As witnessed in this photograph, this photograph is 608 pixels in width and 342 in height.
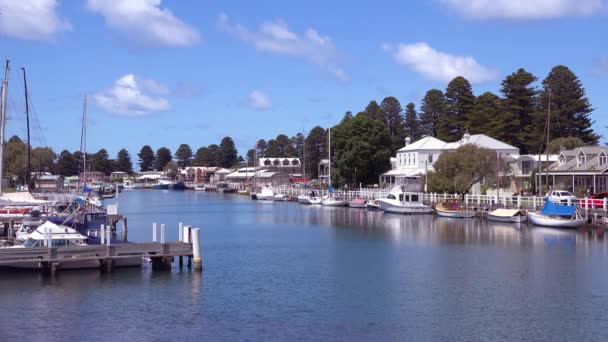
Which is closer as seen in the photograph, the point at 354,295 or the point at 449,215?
the point at 354,295

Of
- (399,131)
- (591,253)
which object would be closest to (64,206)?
(591,253)

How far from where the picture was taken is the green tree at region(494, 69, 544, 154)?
117m

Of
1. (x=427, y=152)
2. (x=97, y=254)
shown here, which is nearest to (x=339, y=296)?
(x=97, y=254)

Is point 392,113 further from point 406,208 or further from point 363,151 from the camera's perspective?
point 406,208

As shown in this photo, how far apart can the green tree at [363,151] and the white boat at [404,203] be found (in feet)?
84.6

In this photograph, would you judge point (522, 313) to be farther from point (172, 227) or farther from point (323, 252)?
point (172, 227)

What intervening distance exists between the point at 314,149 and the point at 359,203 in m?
92.4

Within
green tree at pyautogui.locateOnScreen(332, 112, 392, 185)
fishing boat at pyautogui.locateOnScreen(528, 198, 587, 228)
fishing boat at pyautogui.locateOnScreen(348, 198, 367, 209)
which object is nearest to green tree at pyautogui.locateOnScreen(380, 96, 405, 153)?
green tree at pyautogui.locateOnScreen(332, 112, 392, 185)

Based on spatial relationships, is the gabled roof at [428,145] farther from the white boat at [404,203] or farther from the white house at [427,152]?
the white boat at [404,203]

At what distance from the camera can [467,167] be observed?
84.4m

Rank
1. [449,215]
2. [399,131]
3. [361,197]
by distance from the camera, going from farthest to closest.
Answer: [399,131] → [361,197] → [449,215]

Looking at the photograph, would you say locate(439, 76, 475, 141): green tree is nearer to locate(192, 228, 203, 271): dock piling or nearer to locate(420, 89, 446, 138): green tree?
locate(420, 89, 446, 138): green tree

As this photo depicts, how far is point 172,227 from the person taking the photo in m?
73.8

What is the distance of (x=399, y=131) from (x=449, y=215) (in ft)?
250
